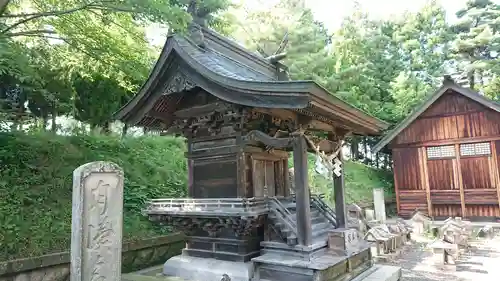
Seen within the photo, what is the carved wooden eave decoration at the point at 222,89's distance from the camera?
648 cm

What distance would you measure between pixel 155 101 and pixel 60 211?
364 cm

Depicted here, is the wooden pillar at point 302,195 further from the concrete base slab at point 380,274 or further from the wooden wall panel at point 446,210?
the wooden wall panel at point 446,210

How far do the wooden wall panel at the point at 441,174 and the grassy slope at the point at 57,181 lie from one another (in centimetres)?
1358

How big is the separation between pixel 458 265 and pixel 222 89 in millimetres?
8452

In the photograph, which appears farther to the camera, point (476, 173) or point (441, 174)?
point (441, 174)

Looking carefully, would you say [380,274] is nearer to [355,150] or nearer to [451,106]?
[451,106]

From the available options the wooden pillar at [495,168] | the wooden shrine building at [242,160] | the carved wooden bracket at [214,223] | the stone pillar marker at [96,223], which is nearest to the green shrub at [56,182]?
the carved wooden bracket at [214,223]

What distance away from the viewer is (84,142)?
12.1 meters

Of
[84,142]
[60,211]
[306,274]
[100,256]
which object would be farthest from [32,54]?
[306,274]

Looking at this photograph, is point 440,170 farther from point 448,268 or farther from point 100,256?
point 100,256

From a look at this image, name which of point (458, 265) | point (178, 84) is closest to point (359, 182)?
point (458, 265)

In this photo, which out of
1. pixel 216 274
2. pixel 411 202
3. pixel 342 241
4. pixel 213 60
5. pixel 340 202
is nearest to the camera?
pixel 342 241

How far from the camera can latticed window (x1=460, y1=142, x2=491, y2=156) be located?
57.5 feet

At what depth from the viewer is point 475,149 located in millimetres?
17844
